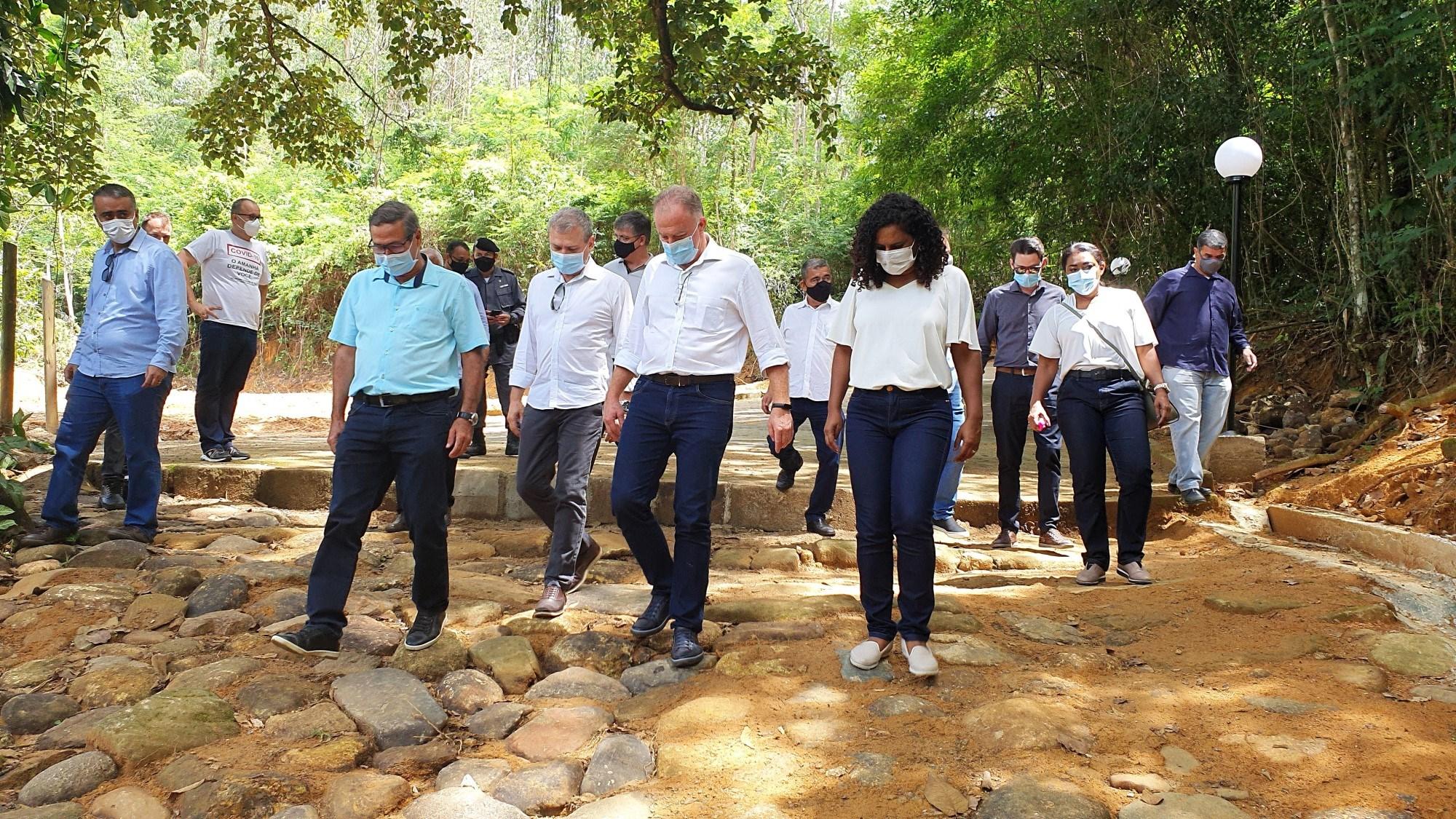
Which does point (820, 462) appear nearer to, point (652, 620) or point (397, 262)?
point (652, 620)

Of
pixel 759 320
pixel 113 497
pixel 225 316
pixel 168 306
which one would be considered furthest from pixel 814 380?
pixel 113 497

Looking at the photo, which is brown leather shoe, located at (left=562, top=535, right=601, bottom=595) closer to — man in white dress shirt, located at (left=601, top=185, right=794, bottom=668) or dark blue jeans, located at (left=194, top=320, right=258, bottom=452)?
man in white dress shirt, located at (left=601, top=185, right=794, bottom=668)

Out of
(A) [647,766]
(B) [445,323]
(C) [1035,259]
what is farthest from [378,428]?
(C) [1035,259]

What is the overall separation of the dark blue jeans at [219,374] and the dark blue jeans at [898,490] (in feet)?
16.7

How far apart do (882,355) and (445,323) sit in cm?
177

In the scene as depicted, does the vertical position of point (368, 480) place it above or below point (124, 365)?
below

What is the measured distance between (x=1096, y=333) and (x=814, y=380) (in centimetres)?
188

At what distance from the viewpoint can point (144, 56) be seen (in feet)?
110

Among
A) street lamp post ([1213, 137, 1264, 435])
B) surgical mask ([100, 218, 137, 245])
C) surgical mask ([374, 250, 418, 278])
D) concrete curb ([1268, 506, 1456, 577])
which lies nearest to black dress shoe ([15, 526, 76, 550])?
surgical mask ([100, 218, 137, 245])

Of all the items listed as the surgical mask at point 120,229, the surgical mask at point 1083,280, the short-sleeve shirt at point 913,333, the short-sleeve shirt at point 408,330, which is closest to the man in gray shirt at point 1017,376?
the surgical mask at point 1083,280

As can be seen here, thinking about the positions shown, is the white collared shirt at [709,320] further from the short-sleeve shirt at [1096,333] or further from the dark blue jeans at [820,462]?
the dark blue jeans at [820,462]

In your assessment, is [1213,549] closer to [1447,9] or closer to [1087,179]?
[1447,9]

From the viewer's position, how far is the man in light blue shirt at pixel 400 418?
4074mm

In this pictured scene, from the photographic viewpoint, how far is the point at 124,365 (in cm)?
535
